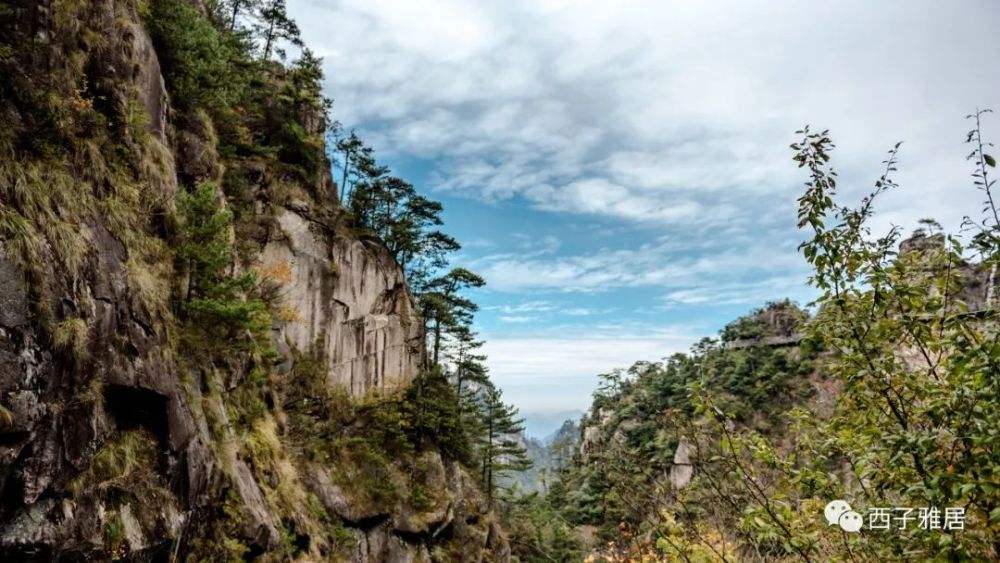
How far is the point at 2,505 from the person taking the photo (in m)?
5.57

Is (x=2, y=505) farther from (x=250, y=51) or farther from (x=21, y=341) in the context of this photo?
(x=250, y=51)

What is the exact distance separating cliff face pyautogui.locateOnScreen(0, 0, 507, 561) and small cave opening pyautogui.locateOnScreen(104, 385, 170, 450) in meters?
0.03

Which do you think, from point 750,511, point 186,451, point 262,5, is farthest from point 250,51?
point 750,511

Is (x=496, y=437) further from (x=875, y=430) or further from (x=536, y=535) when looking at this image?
(x=875, y=430)

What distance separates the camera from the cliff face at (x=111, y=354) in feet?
19.8

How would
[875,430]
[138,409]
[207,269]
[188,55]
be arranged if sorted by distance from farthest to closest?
[188,55], [207,269], [138,409], [875,430]

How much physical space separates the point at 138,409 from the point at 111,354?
116cm

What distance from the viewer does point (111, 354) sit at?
7.48m

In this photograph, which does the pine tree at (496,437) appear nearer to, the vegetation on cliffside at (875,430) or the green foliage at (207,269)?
the green foliage at (207,269)

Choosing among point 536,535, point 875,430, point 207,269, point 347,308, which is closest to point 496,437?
point 536,535

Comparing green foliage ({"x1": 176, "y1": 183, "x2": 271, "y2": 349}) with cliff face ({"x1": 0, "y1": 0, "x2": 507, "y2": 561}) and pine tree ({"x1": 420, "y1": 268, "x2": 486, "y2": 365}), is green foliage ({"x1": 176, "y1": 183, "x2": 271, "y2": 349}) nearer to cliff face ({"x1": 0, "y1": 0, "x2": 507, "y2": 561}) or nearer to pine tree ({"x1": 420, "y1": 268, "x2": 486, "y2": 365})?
cliff face ({"x1": 0, "y1": 0, "x2": 507, "y2": 561})

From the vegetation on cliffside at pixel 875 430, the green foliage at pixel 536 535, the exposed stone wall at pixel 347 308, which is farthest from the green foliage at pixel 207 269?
the green foliage at pixel 536 535

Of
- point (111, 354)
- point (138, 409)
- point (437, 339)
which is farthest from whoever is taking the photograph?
point (437, 339)

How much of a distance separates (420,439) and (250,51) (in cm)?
2265
